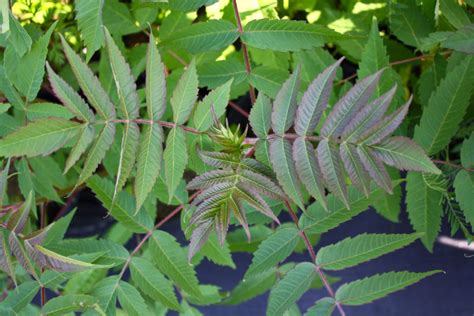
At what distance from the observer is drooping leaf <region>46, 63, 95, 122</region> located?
2.29 ft

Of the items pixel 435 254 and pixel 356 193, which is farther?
pixel 435 254

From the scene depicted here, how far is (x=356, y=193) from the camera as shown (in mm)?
803

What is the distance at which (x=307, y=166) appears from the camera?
68 cm

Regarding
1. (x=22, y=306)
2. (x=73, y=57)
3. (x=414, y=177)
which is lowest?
(x=22, y=306)

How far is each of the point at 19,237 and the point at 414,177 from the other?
22.8 inches

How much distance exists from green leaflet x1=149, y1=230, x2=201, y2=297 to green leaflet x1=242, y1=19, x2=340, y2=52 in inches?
13.3

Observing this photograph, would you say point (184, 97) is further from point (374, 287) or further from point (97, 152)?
point (374, 287)

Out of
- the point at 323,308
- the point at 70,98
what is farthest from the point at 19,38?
the point at 323,308

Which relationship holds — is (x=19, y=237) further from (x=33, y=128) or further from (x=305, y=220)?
(x=305, y=220)

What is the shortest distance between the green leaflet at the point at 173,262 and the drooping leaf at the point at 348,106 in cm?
32

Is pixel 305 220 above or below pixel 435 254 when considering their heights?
above

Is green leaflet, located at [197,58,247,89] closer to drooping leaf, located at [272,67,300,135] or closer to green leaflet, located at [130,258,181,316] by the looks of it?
drooping leaf, located at [272,67,300,135]

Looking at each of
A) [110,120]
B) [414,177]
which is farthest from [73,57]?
[414,177]

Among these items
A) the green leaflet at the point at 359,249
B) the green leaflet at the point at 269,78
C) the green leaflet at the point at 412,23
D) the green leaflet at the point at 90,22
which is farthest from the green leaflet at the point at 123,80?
the green leaflet at the point at 412,23
